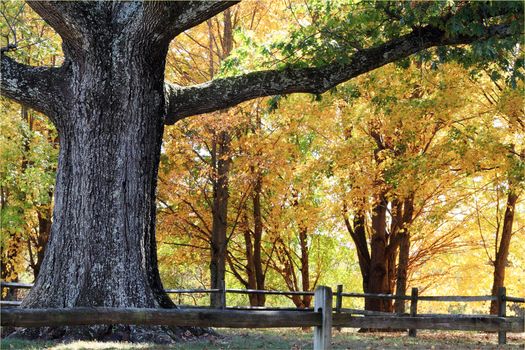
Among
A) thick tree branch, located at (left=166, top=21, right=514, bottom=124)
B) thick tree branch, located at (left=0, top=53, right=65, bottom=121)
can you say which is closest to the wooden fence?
thick tree branch, located at (left=0, top=53, right=65, bottom=121)

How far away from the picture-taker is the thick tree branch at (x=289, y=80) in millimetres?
11234

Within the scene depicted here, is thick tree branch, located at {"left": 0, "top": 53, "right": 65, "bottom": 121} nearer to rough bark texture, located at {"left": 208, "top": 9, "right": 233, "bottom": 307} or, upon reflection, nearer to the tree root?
the tree root

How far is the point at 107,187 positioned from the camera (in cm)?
974

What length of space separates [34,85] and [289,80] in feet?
14.0

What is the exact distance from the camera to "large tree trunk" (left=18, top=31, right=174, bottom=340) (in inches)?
376

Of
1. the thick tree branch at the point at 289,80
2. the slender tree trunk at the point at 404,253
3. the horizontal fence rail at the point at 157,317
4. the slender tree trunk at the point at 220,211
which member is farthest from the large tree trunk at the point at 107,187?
the slender tree trunk at the point at 220,211

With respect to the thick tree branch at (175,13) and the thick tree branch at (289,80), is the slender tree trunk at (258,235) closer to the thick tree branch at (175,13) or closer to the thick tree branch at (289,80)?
the thick tree branch at (289,80)

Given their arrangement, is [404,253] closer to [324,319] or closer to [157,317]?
[324,319]

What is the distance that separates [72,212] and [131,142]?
1393mm

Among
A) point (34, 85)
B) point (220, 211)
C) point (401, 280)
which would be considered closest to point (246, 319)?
point (34, 85)

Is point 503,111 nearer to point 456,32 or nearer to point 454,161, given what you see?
point 454,161

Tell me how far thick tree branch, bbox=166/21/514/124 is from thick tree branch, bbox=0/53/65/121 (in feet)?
6.03

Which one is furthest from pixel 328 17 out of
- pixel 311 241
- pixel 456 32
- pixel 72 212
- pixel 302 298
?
pixel 311 241

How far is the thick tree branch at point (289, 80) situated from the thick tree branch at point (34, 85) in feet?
6.03
